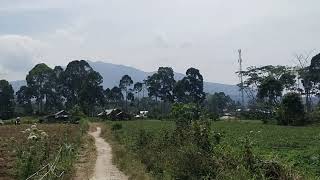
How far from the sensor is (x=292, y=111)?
6284 cm

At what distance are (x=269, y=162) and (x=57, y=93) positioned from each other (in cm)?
10734

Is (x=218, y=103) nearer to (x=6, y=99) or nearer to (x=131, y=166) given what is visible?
(x=6, y=99)

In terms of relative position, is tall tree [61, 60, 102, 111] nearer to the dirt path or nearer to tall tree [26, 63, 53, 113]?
tall tree [26, 63, 53, 113]

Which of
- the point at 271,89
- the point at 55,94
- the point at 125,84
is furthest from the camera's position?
the point at 125,84

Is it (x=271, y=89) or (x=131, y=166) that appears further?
(x=271, y=89)

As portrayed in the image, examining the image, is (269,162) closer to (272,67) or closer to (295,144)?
(295,144)

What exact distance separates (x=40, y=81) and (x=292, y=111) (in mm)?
69674

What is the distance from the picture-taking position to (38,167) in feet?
51.9

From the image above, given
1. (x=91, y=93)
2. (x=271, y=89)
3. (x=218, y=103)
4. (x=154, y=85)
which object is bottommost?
(x=218, y=103)

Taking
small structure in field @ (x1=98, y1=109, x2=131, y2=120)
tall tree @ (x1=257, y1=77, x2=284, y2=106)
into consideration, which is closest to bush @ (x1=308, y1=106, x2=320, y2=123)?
tall tree @ (x1=257, y1=77, x2=284, y2=106)

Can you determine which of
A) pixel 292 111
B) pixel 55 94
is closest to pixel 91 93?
pixel 55 94

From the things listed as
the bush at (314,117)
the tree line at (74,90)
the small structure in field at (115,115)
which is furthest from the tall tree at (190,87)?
the bush at (314,117)

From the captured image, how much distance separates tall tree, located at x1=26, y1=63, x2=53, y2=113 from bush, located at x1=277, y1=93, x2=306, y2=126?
6654 cm

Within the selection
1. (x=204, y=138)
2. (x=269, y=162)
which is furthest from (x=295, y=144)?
(x=269, y=162)
